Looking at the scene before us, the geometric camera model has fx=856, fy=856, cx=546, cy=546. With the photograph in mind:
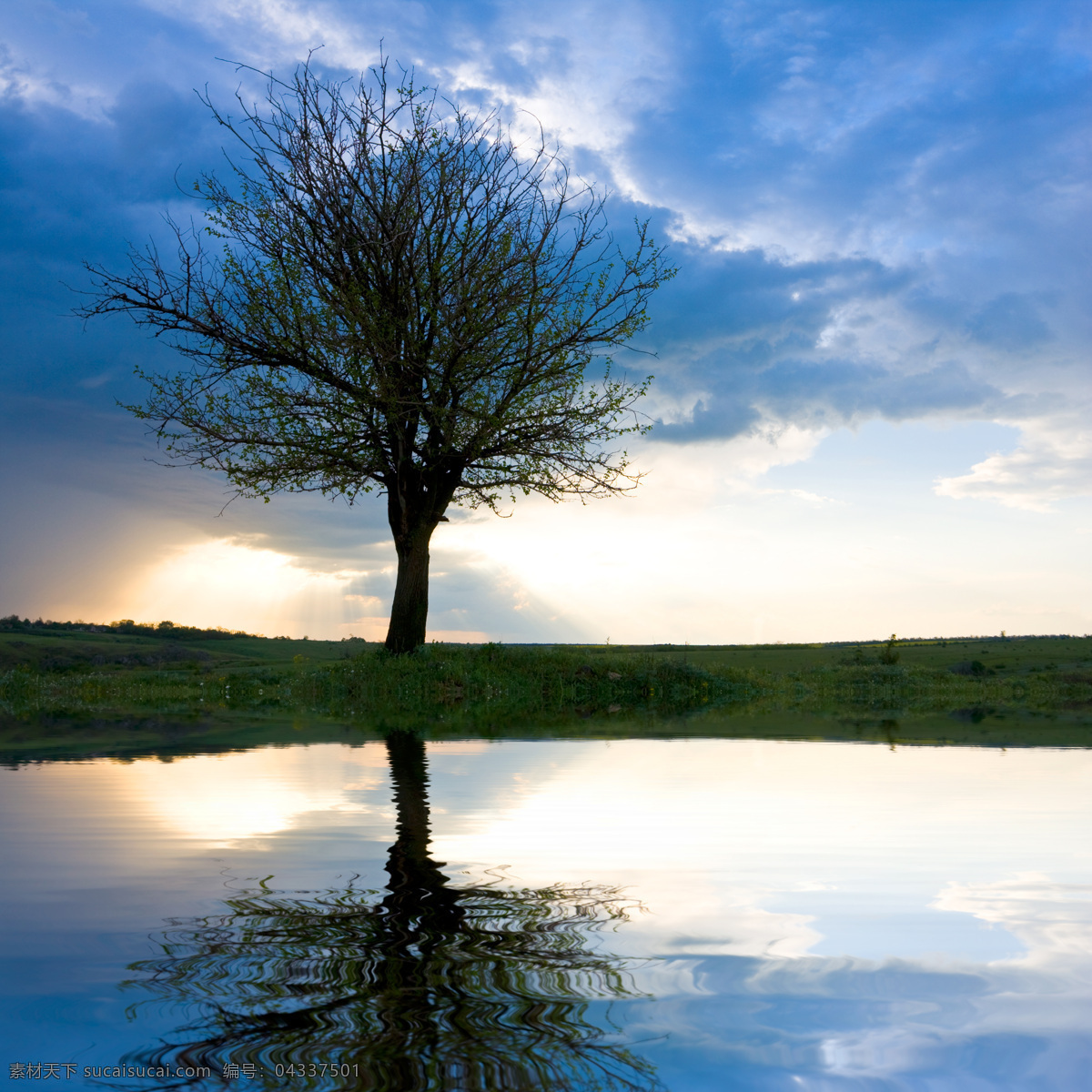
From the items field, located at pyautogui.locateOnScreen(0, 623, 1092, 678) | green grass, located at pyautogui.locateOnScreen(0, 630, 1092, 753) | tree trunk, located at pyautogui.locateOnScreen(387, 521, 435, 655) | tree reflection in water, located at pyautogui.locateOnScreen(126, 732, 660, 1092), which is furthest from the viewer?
field, located at pyautogui.locateOnScreen(0, 623, 1092, 678)

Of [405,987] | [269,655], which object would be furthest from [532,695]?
[269,655]

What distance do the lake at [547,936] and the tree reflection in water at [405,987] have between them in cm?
1

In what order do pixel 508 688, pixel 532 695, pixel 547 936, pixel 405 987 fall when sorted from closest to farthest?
pixel 405 987, pixel 547 936, pixel 532 695, pixel 508 688

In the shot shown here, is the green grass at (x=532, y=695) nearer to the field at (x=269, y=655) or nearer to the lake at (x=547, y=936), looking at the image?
the field at (x=269, y=655)

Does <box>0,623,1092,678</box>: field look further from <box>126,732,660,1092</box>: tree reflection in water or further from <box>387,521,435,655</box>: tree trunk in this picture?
<box>126,732,660,1092</box>: tree reflection in water

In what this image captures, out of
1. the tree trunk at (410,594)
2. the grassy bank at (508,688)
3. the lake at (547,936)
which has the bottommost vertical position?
the lake at (547,936)

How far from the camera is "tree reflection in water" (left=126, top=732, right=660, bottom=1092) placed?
82.4 inches

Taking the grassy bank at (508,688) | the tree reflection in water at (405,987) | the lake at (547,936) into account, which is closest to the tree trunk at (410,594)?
the grassy bank at (508,688)

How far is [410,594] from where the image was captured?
21.6 meters

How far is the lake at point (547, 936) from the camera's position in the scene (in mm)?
2158

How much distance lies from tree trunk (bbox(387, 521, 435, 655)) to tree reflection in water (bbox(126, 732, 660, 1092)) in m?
17.9

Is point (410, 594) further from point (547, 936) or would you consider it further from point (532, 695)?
point (547, 936)

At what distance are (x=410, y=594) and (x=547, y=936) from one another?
19.0 metres

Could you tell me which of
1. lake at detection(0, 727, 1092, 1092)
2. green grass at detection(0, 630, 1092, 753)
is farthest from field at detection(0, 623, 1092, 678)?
lake at detection(0, 727, 1092, 1092)
